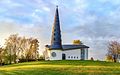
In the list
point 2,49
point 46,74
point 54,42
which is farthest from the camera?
point 2,49

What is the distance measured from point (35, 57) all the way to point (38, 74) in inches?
1848

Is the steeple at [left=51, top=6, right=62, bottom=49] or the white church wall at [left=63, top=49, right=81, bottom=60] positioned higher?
the steeple at [left=51, top=6, right=62, bottom=49]

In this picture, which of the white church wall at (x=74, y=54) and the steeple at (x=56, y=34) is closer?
the steeple at (x=56, y=34)

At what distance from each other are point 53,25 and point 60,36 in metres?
2.78

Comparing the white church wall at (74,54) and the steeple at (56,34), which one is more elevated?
the steeple at (56,34)

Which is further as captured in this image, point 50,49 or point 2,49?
point 2,49

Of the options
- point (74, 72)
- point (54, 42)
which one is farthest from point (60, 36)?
point (74, 72)

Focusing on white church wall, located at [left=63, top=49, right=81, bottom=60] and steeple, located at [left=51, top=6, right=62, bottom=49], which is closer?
steeple, located at [left=51, top=6, right=62, bottom=49]

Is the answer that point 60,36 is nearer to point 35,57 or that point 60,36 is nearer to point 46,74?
point 35,57

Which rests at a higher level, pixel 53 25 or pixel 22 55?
pixel 53 25

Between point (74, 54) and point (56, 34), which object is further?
point (74, 54)

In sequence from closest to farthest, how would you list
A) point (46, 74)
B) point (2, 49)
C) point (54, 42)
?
point (46, 74), point (54, 42), point (2, 49)

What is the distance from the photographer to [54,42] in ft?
183

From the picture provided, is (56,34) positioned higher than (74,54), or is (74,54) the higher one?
(56,34)
